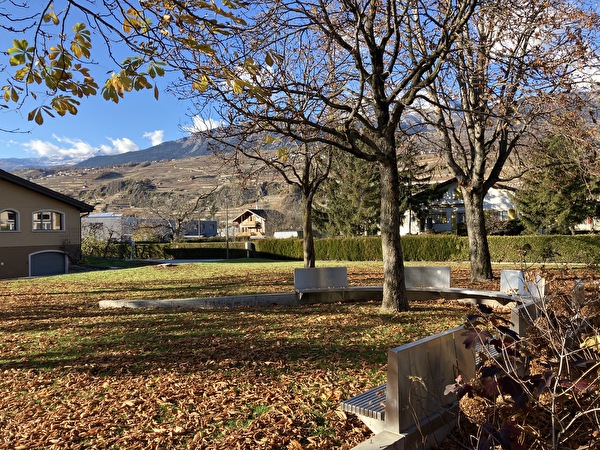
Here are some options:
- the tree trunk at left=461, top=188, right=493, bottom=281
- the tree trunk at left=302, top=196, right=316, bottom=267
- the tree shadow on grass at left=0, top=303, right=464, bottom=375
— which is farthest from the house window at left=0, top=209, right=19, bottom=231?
the tree trunk at left=461, top=188, right=493, bottom=281

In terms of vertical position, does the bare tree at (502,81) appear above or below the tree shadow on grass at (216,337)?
above

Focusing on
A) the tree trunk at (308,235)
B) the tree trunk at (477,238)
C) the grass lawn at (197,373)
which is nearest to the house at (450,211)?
the tree trunk at (308,235)

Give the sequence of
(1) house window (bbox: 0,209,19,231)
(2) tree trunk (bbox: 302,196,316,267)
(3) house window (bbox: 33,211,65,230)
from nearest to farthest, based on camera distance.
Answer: (2) tree trunk (bbox: 302,196,316,267) < (1) house window (bbox: 0,209,19,231) < (3) house window (bbox: 33,211,65,230)

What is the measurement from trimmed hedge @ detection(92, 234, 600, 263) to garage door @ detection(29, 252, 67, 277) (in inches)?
479

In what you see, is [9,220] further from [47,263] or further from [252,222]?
[252,222]

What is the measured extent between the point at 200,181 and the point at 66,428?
6316 inches

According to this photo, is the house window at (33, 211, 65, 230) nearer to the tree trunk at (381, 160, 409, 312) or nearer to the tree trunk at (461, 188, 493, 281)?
the tree trunk at (461, 188, 493, 281)

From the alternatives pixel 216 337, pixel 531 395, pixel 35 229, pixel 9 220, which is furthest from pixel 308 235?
pixel 9 220

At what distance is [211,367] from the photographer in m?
5.72

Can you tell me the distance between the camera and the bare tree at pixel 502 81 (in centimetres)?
951

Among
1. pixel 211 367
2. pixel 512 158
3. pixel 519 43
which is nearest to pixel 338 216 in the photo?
pixel 512 158

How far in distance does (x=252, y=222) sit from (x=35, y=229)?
200 feet

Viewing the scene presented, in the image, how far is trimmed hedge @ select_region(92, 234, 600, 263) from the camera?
2617 cm

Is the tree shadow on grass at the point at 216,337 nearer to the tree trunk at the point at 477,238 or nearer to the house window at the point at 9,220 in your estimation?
the tree trunk at the point at 477,238
